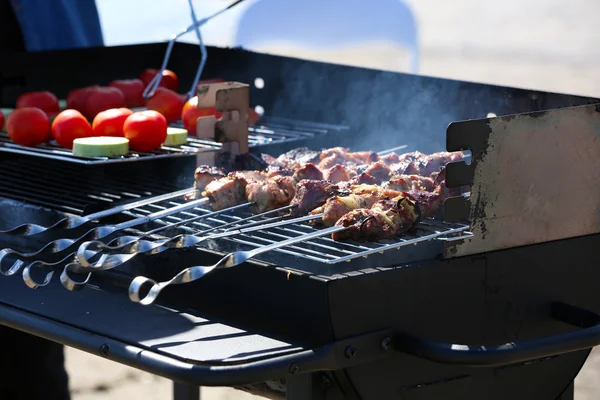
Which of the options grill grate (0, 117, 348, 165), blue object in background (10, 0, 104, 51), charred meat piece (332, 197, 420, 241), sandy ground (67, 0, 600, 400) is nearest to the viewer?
charred meat piece (332, 197, 420, 241)

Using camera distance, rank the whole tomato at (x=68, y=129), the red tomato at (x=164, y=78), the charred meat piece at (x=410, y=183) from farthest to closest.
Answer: the red tomato at (x=164, y=78) < the whole tomato at (x=68, y=129) < the charred meat piece at (x=410, y=183)

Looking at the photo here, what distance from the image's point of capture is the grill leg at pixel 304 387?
2273 mm

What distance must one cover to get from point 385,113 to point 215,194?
3.86 feet

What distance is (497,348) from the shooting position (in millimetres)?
2229

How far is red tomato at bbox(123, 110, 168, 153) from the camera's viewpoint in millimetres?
3295

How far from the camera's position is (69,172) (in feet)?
11.2

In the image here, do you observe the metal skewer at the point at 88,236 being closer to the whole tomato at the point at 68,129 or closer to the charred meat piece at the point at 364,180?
the charred meat piece at the point at 364,180

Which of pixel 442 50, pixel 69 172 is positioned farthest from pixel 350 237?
pixel 442 50

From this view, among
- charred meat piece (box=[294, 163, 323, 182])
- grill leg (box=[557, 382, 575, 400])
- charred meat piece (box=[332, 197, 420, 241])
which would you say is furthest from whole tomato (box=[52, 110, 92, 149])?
grill leg (box=[557, 382, 575, 400])

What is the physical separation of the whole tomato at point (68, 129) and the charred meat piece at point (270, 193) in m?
0.82

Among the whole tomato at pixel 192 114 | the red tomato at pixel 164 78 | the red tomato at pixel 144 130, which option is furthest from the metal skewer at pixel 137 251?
the red tomato at pixel 164 78

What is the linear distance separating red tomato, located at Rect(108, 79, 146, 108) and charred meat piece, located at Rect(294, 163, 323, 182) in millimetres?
1280

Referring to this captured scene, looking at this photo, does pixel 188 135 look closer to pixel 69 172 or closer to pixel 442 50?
pixel 69 172

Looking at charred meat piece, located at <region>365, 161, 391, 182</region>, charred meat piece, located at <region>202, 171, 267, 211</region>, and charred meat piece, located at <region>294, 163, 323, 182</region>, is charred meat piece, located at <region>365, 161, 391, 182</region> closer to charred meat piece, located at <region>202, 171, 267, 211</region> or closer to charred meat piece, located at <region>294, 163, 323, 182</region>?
charred meat piece, located at <region>294, 163, 323, 182</region>
